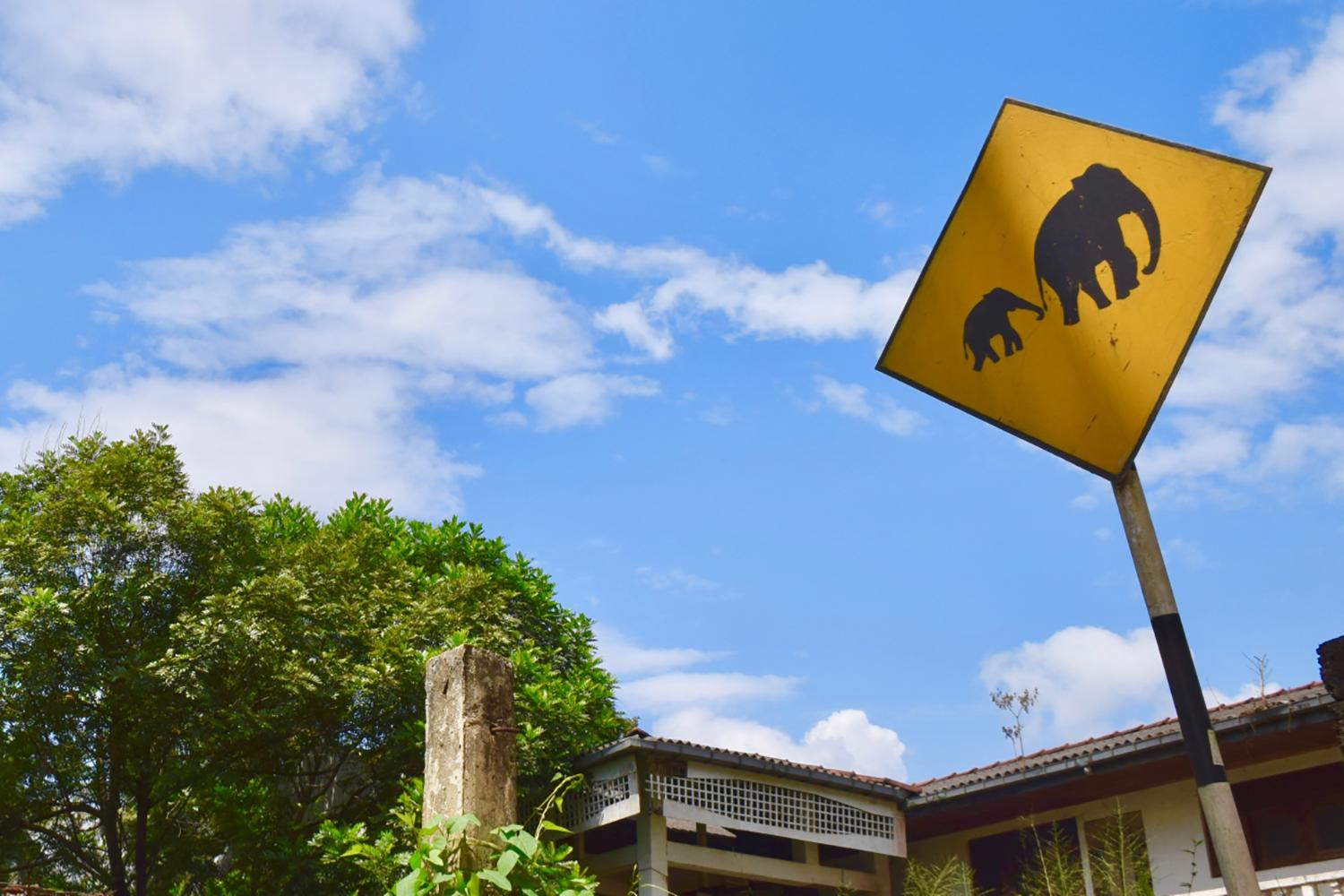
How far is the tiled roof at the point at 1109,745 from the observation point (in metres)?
9.55

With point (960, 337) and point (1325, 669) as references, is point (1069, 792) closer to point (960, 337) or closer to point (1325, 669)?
point (1325, 669)

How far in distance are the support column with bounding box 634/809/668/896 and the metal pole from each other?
719 cm

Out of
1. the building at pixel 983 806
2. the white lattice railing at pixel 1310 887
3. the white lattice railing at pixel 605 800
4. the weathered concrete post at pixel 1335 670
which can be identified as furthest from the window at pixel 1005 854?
the weathered concrete post at pixel 1335 670

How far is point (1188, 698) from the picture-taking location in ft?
13.0

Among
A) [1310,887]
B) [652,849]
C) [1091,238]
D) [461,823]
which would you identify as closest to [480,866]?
[461,823]

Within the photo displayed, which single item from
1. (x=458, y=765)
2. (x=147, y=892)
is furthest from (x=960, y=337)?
(x=147, y=892)

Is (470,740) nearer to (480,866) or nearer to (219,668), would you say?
(480,866)

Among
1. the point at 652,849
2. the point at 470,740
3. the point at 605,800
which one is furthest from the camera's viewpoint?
the point at 605,800

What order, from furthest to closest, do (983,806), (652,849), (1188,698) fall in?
(983,806) → (652,849) → (1188,698)

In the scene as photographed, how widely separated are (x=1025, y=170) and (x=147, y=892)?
36.9 feet

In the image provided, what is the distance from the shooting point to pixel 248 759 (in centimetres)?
1152

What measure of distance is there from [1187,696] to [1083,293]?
1.42m

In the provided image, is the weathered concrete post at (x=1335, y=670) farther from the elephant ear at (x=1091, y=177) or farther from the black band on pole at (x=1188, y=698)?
the elephant ear at (x=1091, y=177)

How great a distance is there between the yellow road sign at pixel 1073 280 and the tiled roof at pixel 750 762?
6.50 meters
